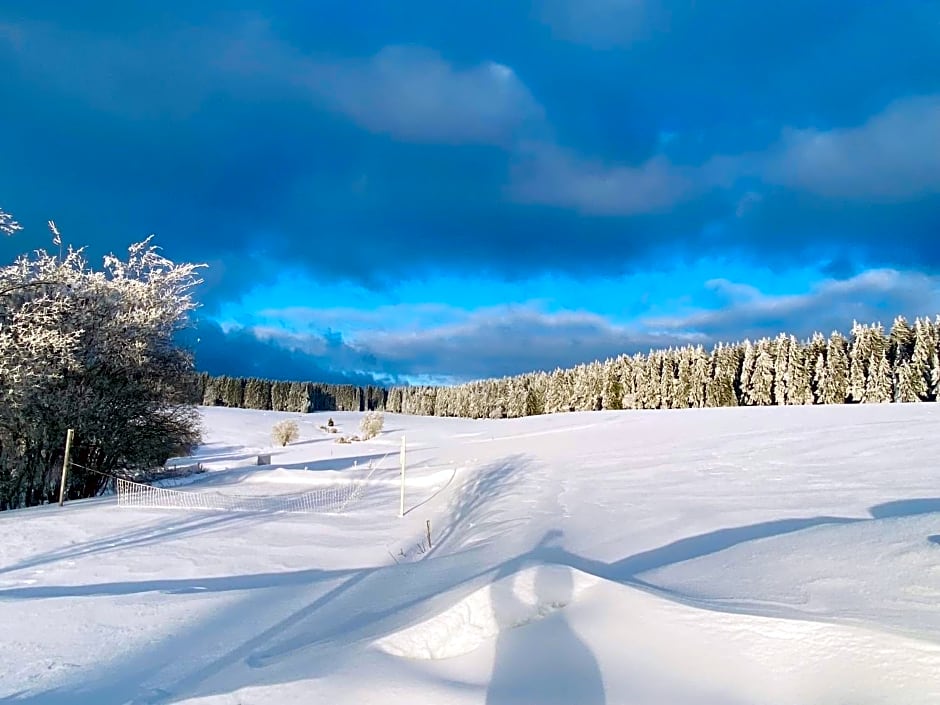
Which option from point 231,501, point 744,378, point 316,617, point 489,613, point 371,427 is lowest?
point 231,501

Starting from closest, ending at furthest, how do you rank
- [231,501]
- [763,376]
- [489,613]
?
[489,613] → [231,501] → [763,376]

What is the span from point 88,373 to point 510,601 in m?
17.8

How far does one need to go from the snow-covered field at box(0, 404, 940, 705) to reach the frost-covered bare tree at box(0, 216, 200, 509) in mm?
3627

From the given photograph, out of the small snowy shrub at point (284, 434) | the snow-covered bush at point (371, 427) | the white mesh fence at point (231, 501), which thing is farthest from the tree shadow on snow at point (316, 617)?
the snow-covered bush at point (371, 427)

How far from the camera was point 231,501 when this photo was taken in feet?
56.5

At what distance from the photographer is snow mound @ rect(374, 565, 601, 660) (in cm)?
438

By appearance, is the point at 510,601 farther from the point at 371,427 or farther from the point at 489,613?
the point at 371,427

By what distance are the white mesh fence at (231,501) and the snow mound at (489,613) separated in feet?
39.1

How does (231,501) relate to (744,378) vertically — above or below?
below

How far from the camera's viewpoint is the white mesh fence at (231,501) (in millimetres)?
15656


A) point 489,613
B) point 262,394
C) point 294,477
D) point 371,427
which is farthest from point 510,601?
point 262,394

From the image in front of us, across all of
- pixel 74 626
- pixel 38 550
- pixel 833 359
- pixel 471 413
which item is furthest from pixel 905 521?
pixel 471 413

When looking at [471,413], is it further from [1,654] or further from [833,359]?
[1,654]

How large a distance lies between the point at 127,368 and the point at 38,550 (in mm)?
10180
